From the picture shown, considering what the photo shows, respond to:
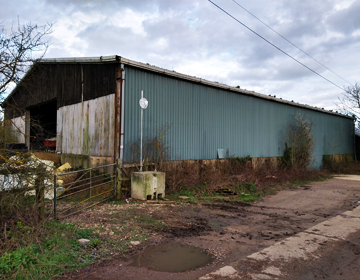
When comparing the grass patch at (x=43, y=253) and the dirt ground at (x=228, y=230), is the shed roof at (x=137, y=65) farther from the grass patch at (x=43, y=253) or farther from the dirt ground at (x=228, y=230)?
the dirt ground at (x=228, y=230)

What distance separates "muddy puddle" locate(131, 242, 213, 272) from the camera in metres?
4.31

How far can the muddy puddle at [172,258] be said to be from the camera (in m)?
4.31

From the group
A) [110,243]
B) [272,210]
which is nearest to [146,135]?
[272,210]

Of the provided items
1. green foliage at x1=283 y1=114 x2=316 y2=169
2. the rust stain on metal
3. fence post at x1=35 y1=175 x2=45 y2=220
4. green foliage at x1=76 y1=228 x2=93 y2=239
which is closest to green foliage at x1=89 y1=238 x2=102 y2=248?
green foliage at x1=76 y1=228 x2=93 y2=239

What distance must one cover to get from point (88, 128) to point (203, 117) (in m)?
5.48

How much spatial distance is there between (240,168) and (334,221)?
287 inches

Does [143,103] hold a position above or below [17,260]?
above

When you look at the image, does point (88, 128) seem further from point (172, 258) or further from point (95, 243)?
point (172, 258)

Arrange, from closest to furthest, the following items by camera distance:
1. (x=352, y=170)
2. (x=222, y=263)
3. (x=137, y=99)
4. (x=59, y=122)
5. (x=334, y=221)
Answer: (x=222, y=263) → (x=334, y=221) → (x=137, y=99) → (x=59, y=122) → (x=352, y=170)

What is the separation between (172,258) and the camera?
4.64 metres

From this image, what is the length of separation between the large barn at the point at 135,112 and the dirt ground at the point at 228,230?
3.22 m

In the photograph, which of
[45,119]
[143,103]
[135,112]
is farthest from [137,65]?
[45,119]

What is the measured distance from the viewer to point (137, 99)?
1073 centimetres

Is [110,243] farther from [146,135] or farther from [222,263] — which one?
[146,135]
